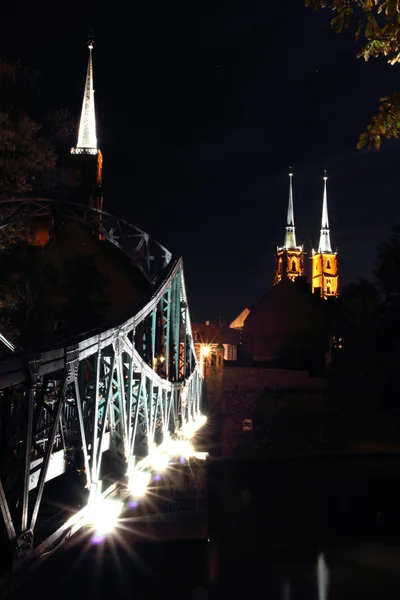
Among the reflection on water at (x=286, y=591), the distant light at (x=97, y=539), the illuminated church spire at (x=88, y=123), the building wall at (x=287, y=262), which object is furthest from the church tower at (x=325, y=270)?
the distant light at (x=97, y=539)

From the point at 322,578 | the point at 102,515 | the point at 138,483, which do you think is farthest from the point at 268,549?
the point at 102,515

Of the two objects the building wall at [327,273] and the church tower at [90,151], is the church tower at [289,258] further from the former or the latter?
the church tower at [90,151]

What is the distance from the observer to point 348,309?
4622 cm

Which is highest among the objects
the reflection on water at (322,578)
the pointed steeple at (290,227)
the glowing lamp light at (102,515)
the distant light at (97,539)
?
the pointed steeple at (290,227)

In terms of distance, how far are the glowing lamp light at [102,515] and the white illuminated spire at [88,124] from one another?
2589 inches

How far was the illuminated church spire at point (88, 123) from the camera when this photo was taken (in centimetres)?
7619

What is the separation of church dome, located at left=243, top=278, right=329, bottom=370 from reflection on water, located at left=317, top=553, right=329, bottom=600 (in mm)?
30070

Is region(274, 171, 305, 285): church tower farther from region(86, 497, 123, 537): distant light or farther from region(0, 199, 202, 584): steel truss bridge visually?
region(86, 497, 123, 537): distant light

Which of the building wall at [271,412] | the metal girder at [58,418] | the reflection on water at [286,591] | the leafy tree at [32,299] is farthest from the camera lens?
the building wall at [271,412]

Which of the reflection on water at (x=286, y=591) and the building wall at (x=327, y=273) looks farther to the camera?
the building wall at (x=327, y=273)

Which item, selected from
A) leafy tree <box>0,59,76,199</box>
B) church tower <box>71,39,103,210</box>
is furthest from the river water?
church tower <box>71,39,103,210</box>

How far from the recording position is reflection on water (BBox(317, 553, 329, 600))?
51.7 ft

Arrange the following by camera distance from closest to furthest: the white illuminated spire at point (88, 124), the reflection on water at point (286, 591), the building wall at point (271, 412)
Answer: the reflection on water at point (286, 591), the building wall at point (271, 412), the white illuminated spire at point (88, 124)

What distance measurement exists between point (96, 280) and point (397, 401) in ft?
67.1
